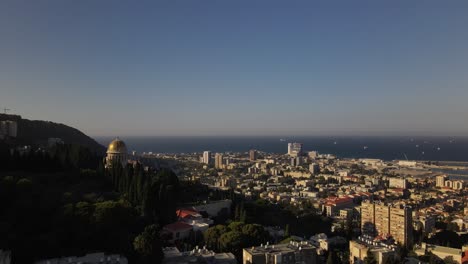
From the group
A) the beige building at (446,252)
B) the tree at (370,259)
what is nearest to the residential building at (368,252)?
the tree at (370,259)

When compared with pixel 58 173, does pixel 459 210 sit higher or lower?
lower

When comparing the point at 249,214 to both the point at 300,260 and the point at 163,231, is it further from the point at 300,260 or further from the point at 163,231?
the point at 300,260

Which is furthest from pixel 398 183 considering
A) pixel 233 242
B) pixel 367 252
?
pixel 233 242

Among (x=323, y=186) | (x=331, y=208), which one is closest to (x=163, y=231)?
(x=331, y=208)

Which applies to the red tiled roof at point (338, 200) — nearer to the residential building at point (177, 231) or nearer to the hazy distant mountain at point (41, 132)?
the residential building at point (177, 231)

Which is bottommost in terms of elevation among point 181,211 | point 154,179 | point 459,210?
point 459,210

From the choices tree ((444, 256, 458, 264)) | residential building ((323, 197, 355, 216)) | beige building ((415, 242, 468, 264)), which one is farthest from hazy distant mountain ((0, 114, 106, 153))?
tree ((444, 256, 458, 264))

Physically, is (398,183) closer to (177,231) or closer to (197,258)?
(177,231)
